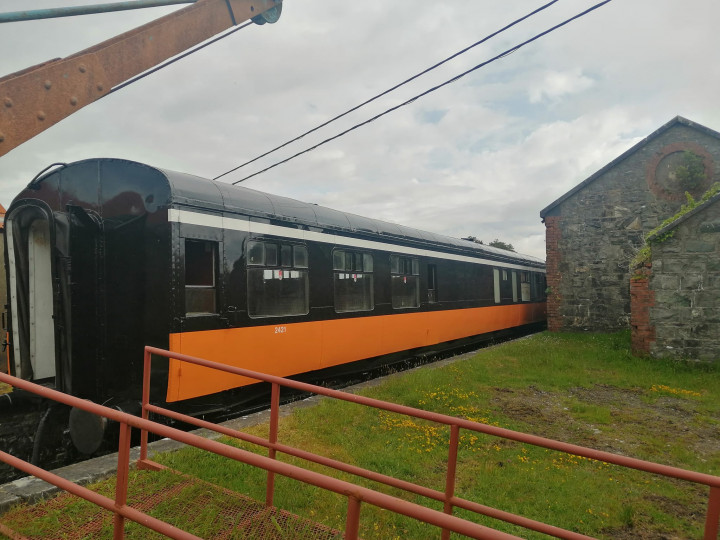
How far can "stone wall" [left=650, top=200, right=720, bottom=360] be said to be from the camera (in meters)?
9.62

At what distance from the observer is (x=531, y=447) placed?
5.18 m

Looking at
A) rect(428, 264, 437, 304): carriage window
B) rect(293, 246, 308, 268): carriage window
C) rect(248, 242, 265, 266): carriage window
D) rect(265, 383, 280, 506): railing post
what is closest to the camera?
rect(265, 383, 280, 506): railing post

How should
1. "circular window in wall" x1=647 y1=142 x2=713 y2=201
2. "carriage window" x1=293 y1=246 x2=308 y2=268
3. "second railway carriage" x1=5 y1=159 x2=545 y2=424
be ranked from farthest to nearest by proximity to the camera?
"circular window in wall" x1=647 y1=142 x2=713 y2=201
"carriage window" x1=293 y1=246 x2=308 y2=268
"second railway carriage" x1=5 y1=159 x2=545 y2=424

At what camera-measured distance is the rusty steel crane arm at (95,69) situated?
3.96m

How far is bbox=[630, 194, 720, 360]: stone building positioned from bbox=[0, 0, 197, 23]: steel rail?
9896 millimetres

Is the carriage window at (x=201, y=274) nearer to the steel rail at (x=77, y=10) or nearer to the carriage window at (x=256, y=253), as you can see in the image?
the carriage window at (x=256, y=253)

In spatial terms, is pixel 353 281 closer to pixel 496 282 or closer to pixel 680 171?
pixel 496 282

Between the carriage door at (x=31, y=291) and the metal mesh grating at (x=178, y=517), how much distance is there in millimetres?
2920

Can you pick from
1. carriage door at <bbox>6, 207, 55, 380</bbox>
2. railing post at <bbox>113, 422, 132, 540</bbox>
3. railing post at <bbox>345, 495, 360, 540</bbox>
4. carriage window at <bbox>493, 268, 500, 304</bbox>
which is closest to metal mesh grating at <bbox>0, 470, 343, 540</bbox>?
railing post at <bbox>113, 422, 132, 540</bbox>

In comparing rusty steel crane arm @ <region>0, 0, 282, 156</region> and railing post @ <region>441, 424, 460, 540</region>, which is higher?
rusty steel crane arm @ <region>0, 0, 282, 156</region>

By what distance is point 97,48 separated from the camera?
15.3ft

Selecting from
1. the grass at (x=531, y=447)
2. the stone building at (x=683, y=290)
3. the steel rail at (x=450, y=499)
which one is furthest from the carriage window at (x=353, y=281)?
the stone building at (x=683, y=290)

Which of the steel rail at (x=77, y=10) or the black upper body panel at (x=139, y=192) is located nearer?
the steel rail at (x=77, y=10)

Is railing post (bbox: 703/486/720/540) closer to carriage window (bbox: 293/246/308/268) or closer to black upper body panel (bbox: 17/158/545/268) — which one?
black upper body panel (bbox: 17/158/545/268)
